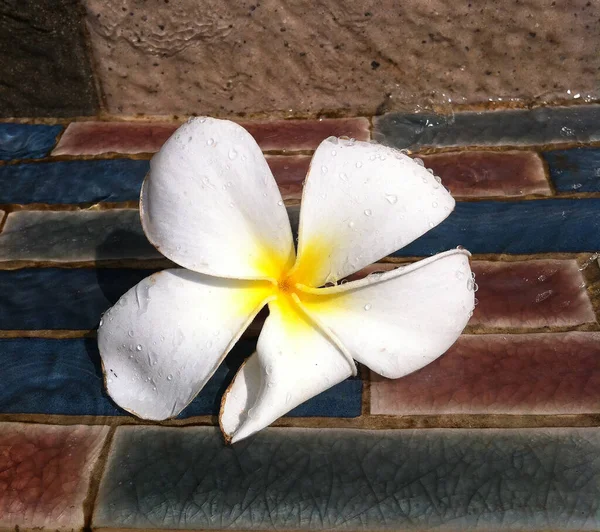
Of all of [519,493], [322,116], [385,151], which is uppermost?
[385,151]

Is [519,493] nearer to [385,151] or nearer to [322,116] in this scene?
[385,151]

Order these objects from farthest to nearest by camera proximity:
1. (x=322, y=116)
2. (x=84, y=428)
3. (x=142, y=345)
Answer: (x=322, y=116), (x=84, y=428), (x=142, y=345)

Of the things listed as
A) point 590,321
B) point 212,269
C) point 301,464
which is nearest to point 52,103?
point 212,269

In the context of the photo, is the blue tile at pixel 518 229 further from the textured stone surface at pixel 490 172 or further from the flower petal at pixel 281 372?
the flower petal at pixel 281 372

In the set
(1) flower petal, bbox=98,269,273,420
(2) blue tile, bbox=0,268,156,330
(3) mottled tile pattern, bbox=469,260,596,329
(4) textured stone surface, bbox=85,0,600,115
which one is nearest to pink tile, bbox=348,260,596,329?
(3) mottled tile pattern, bbox=469,260,596,329

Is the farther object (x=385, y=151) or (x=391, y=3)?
(x=391, y=3)

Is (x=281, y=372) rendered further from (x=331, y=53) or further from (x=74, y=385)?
(x=331, y=53)
